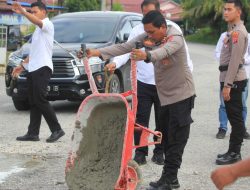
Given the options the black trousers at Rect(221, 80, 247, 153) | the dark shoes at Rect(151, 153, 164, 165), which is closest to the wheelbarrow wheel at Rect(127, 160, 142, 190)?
the dark shoes at Rect(151, 153, 164, 165)

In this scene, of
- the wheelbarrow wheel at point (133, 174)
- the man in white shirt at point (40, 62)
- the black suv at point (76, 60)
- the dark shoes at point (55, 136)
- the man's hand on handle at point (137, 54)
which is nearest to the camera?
the man's hand on handle at point (137, 54)

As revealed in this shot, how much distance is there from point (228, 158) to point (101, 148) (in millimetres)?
1935

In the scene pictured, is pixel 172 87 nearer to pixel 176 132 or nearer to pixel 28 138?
pixel 176 132

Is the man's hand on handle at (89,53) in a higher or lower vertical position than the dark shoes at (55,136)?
higher

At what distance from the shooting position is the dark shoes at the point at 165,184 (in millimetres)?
5758

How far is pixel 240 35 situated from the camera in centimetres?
663

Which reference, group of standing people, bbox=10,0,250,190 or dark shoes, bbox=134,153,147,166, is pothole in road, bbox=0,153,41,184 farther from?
dark shoes, bbox=134,153,147,166

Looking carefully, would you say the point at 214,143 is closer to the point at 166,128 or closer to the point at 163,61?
the point at 166,128

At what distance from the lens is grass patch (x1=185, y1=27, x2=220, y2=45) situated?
201ft

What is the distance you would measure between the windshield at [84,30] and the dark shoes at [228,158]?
4.68 m

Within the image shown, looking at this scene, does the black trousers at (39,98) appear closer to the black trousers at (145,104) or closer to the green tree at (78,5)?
the black trousers at (145,104)

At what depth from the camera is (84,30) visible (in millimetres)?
11641

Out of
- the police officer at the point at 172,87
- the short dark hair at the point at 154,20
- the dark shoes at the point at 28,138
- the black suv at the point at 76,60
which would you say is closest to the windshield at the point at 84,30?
the black suv at the point at 76,60

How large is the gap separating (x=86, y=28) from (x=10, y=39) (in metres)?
15.4
